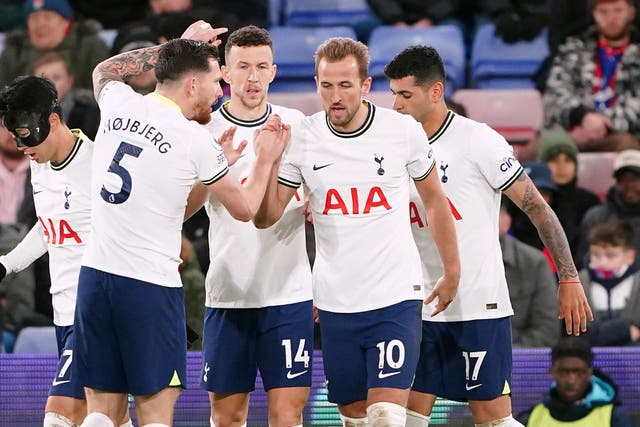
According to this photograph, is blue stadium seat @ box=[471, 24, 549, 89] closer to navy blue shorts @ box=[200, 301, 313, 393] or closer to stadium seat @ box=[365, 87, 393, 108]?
stadium seat @ box=[365, 87, 393, 108]

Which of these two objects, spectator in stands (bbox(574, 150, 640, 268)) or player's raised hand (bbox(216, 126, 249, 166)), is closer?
player's raised hand (bbox(216, 126, 249, 166))

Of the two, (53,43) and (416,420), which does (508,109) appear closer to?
(53,43)

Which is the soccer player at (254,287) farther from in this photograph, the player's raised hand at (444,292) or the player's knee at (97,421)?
the player's knee at (97,421)

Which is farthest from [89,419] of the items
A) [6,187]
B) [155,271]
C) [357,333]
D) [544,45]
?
[544,45]

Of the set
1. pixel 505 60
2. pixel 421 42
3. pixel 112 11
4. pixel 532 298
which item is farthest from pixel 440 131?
pixel 112 11

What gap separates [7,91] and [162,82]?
1071 millimetres

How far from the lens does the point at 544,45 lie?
12422mm

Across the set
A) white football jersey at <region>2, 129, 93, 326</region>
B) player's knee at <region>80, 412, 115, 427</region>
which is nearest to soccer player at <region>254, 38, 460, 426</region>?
white football jersey at <region>2, 129, 93, 326</region>

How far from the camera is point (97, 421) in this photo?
5.52 meters

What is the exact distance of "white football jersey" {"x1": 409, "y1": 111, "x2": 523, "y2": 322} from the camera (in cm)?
645

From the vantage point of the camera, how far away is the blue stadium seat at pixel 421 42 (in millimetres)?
12219

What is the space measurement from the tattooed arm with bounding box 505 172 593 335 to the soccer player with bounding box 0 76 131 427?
86.7 inches

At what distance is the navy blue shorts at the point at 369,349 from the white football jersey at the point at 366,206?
58mm

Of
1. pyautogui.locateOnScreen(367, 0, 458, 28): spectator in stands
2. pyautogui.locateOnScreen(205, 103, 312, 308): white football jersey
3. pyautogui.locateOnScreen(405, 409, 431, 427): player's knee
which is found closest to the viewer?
pyautogui.locateOnScreen(205, 103, 312, 308): white football jersey
